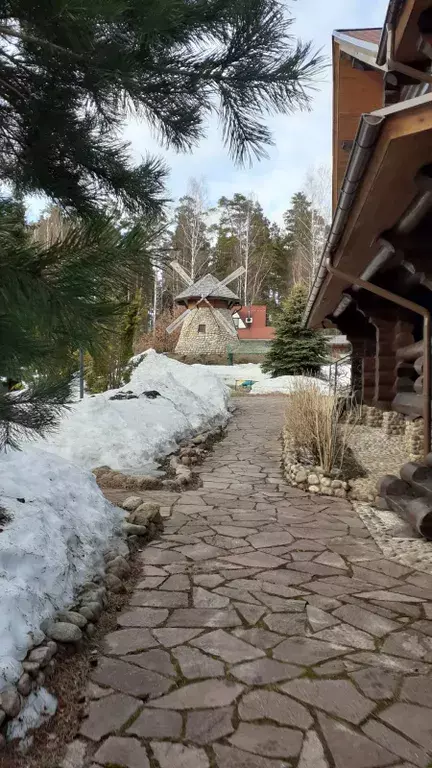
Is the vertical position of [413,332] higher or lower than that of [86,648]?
higher

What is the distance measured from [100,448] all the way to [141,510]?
2.23 metres

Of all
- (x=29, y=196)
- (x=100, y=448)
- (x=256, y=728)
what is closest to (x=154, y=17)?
(x=29, y=196)

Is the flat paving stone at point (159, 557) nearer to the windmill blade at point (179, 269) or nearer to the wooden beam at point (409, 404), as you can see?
the windmill blade at point (179, 269)

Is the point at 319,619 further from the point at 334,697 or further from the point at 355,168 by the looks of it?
the point at 355,168

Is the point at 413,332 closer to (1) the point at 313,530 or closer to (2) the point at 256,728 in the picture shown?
(1) the point at 313,530

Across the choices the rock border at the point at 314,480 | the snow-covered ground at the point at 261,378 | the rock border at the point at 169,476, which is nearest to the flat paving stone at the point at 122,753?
the rock border at the point at 169,476

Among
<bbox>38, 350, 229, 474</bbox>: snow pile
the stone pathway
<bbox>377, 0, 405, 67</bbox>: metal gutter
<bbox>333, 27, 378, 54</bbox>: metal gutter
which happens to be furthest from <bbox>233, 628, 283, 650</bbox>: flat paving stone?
<bbox>333, 27, 378, 54</bbox>: metal gutter

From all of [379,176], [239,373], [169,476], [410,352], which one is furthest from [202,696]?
[239,373]

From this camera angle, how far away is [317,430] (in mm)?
6426

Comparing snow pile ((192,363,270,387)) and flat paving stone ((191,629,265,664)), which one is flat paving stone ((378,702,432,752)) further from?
snow pile ((192,363,270,387))

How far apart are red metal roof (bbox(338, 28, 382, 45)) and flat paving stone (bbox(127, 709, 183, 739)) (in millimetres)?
5589

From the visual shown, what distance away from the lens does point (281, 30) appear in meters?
2.64

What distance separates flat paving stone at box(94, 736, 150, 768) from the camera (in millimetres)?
1796

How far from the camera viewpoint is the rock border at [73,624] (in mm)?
1912
